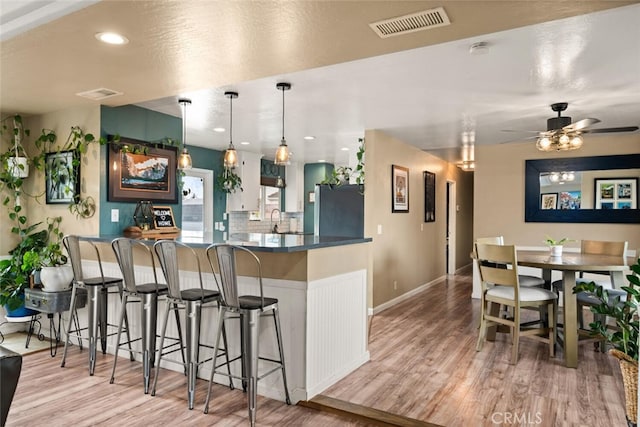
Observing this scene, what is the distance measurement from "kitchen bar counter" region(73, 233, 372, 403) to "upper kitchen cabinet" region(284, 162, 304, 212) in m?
5.53

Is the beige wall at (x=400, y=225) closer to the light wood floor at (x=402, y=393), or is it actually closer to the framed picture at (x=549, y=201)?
the light wood floor at (x=402, y=393)

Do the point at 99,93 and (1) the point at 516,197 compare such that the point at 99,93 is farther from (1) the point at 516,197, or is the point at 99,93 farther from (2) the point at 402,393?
(1) the point at 516,197

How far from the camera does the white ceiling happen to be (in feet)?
7.89

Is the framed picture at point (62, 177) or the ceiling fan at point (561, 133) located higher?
the ceiling fan at point (561, 133)

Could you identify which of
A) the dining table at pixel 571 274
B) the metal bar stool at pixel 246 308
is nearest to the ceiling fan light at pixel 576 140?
the dining table at pixel 571 274

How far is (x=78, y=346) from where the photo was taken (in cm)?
400

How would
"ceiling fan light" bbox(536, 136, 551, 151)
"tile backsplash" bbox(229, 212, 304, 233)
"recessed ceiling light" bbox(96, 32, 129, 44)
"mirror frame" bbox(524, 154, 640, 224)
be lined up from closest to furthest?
"recessed ceiling light" bbox(96, 32, 129, 44) → "ceiling fan light" bbox(536, 136, 551, 151) → "mirror frame" bbox(524, 154, 640, 224) → "tile backsplash" bbox(229, 212, 304, 233)

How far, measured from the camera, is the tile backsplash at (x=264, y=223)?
25.0 feet

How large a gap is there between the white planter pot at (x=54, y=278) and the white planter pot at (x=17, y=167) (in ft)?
3.47

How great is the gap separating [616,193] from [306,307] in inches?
198

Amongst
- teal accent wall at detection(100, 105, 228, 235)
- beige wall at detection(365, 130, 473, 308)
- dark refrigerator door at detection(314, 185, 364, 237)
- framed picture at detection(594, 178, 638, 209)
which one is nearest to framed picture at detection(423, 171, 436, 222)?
beige wall at detection(365, 130, 473, 308)

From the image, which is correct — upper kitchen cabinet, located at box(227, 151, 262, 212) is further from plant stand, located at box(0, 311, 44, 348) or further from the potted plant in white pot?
plant stand, located at box(0, 311, 44, 348)

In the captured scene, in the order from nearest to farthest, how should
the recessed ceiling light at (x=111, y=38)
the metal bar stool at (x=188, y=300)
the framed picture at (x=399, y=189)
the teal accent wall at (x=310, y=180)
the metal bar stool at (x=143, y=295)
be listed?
the recessed ceiling light at (x=111, y=38) < the metal bar stool at (x=188, y=300) < the metal bar stool at (x=143, y=295) < the framed picture at (x=399, y=189) < the teal accent wall at (x=310, y=180)

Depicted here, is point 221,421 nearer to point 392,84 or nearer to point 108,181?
point 108,181
